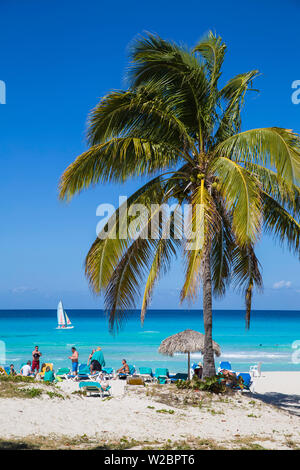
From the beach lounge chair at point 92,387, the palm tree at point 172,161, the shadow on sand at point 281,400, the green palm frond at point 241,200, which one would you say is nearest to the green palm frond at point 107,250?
the palm tree at point 172,161

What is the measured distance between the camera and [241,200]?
8602 millimetres

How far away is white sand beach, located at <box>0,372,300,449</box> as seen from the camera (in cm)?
746

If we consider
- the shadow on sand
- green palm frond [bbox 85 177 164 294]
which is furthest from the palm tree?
the shadow on sand

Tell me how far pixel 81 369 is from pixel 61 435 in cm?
1071

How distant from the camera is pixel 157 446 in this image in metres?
6.71

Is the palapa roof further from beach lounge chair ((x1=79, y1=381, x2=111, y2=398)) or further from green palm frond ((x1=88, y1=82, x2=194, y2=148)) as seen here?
green palm frond ((x1=88, y1=82, x2=194, y2=148))

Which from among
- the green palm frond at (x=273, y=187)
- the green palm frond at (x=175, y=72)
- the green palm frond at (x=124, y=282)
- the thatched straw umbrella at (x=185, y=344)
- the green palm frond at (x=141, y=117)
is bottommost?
the thatched straw umbrella at (x=185, y=344)

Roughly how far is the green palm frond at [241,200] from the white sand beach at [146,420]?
3.29 meters

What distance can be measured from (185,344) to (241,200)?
767cm

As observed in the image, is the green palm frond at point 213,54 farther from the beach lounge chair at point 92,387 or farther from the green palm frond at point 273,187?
the beach lounge chair at point 92,387

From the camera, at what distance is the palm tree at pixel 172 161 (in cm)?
950

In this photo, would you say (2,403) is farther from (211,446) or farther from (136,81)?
(136,81)

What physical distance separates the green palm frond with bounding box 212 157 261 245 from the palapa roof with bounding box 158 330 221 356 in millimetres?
6988
